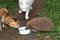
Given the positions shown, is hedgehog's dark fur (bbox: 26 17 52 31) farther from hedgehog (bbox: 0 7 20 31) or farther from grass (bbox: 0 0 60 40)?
hedgehog (bbox: 0 7 20 31)

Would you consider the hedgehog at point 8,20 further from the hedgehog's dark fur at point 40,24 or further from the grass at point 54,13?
the grass at point 54,13

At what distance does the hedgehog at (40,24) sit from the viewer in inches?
211

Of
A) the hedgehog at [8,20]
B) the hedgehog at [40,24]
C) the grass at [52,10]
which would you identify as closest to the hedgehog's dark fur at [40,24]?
the hedgehog at [40,24]

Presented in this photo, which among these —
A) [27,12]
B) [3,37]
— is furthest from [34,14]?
[3,37]

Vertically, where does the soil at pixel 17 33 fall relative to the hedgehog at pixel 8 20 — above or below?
below

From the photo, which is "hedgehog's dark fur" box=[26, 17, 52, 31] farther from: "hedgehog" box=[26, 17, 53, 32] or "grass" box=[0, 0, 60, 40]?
"grass" box=[0, 0, 60, 40]

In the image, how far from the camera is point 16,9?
6.41m

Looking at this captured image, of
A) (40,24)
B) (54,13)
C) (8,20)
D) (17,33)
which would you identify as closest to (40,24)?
(40,24)

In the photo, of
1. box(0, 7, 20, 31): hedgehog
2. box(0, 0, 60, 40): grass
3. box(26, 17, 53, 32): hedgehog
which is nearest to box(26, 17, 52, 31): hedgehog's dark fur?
box(26, 17, 53, 32): hedgehog

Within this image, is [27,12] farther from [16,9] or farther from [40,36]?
[40,36]

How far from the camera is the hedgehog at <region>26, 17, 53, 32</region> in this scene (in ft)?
17.6

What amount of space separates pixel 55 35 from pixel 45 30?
0.74ft

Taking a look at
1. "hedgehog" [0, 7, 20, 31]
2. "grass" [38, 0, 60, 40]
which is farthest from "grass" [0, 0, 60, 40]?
"hedgehog" [0, 7, 20, 31]

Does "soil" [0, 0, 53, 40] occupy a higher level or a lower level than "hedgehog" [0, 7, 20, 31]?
lower
